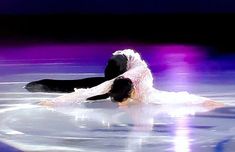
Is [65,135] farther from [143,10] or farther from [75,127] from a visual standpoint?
[143,10]

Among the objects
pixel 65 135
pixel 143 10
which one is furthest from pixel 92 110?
pixel 143 10

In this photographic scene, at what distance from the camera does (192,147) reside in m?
2.04

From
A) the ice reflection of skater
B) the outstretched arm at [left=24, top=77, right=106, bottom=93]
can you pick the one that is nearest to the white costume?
the ice reflection of skater

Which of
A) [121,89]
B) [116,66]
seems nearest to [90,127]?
[121,89]

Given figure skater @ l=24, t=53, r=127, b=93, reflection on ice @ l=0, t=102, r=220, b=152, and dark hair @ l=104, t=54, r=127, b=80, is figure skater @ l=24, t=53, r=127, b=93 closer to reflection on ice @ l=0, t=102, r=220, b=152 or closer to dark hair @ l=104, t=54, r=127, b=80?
dark hair @ l=104, t=54, r=127, b=80

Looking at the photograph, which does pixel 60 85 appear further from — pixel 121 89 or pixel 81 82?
pixel 121 89

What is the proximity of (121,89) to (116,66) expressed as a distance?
0.48ft

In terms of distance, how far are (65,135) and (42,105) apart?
0.60m

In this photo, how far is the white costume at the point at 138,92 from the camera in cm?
279

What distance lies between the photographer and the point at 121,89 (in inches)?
108

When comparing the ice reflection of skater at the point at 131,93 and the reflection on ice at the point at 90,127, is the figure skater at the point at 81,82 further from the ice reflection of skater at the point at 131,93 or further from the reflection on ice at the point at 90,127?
the reflection on ice at the point at 90,127

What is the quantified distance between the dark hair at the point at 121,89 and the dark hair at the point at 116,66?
91 mm

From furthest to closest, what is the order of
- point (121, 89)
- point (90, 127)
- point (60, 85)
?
point (60, 85) < point (121, 89) < point (90, 127)

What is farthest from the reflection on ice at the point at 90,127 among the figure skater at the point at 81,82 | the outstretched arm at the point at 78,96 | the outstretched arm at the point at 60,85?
the outstretched arm at the point at 60,85
